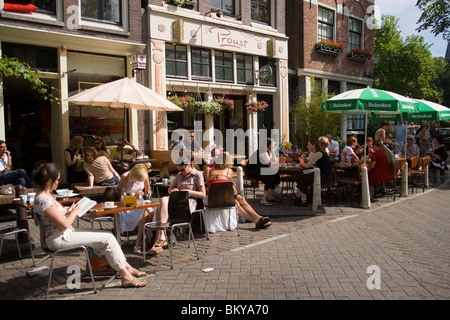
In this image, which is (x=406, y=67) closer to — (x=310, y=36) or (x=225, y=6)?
(x=310, y=36)

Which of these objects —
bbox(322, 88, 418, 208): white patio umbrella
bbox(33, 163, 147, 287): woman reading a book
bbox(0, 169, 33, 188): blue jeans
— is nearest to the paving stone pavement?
bbox(33, 163, 147, 287): woman reading a book

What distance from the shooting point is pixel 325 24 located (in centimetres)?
1828

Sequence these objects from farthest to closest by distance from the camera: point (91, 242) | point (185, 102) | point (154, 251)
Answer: point (185, 102) → point (154, 251) → point (91, 242)

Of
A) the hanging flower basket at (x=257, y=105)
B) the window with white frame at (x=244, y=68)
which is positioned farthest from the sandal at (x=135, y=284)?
the window with white frame at (x=244, y=68)

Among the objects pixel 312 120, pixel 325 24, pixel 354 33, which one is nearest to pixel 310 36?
pixel 325 24

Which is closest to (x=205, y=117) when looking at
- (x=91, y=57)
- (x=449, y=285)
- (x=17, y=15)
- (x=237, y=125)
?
(x=237, y=125)

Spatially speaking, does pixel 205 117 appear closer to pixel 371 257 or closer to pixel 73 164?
pixel 73 164

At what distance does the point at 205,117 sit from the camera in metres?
13.2

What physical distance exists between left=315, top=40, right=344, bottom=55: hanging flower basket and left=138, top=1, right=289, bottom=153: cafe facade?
2496 millimetres

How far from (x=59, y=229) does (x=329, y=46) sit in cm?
1654

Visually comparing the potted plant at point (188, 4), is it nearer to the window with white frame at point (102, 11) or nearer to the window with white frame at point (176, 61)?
the window with white frame at point (176, 61)

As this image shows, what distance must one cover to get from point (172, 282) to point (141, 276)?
0.42 meters

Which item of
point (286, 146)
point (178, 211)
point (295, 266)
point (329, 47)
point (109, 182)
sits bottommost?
point (295, 266)

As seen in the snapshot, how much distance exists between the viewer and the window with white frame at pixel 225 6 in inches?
533
